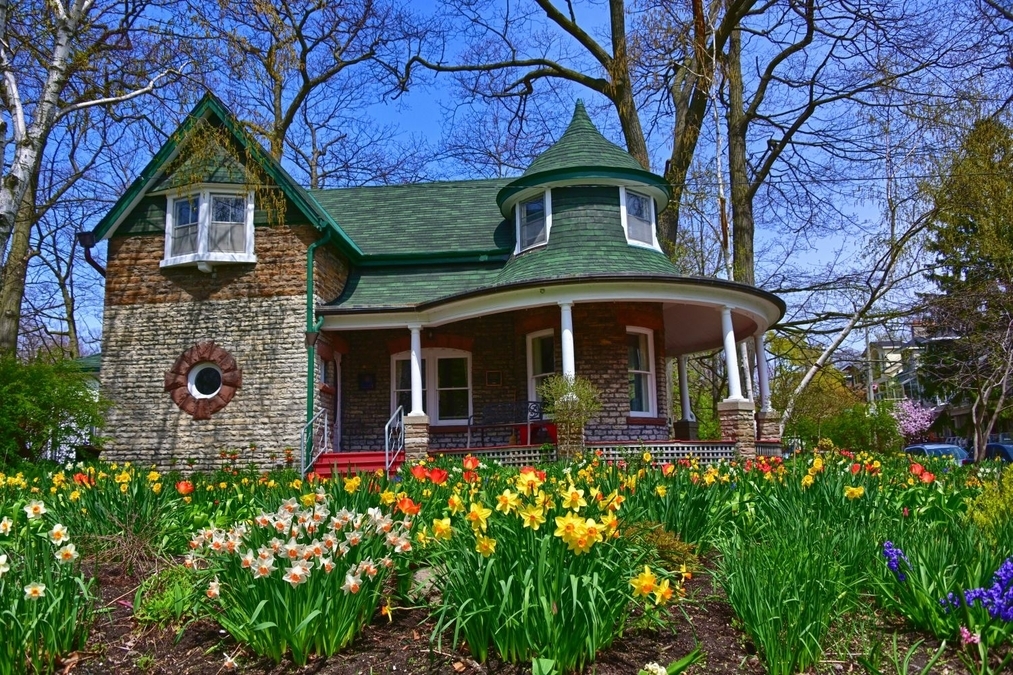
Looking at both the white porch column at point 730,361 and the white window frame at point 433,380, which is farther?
the white window frame at point 433,380

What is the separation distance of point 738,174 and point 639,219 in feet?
24.0

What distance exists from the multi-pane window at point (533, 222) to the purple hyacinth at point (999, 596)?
42.8ft

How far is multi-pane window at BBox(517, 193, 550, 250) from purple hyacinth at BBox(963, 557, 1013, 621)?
13.0m

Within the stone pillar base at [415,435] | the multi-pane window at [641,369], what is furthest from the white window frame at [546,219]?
the stone pillar base at [415,435]

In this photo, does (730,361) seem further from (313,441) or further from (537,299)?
(313,441)

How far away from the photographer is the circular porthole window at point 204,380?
50.3 ft

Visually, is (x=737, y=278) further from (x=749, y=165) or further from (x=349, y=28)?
(x=349, y=28)

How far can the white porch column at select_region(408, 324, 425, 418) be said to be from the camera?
14506 millimetres

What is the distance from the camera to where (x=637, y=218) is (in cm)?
1666

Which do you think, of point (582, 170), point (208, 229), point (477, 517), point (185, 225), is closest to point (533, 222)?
point (582, 170)

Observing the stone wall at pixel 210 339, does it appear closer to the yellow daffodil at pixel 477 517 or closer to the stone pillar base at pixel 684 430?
the stone pillar base at pixel 684 430

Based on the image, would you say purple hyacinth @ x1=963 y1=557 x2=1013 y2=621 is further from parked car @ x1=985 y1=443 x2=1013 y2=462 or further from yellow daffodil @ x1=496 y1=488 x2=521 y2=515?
parked car @ x1=985 y1=443 x2=1013 y2=462

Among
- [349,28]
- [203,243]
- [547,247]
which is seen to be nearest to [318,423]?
[203,243]

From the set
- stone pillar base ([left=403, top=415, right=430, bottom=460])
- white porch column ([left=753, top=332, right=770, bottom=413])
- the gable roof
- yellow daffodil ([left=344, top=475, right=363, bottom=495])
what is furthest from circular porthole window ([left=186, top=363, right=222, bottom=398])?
yellow daffodil ([left=344, top=475, right=363, bottom=495])
